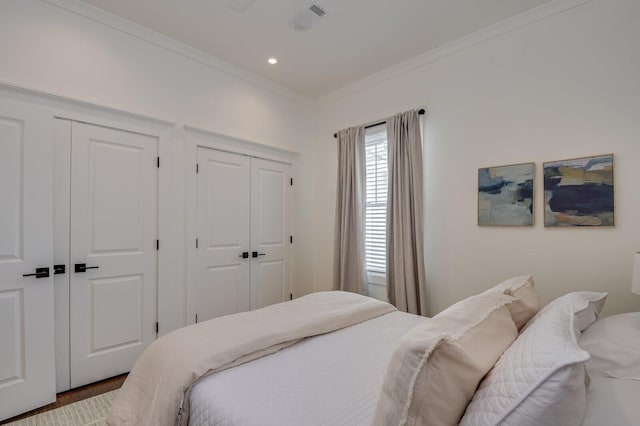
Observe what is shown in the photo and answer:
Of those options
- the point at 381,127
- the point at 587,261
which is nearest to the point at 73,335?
the point at 381,127

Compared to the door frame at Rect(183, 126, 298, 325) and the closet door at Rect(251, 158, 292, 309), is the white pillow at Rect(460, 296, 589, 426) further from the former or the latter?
the closet door at Rect(251, 158, 292, 309)

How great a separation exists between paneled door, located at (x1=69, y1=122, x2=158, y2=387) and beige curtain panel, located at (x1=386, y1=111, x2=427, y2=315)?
2.36 m

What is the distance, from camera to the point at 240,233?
3.58 m

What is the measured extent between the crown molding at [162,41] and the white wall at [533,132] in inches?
57.3

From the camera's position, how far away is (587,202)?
227 cm

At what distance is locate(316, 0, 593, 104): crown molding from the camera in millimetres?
2453

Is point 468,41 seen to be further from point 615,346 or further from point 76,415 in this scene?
point 76,415

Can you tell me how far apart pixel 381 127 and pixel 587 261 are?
7.32 ft

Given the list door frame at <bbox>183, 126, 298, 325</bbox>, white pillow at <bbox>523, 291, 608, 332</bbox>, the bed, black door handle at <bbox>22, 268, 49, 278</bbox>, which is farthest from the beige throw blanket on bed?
door frame at <bbox>183, 126, 298, 325</bbox>

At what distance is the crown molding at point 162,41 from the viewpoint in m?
2.49

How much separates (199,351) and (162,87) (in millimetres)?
2588

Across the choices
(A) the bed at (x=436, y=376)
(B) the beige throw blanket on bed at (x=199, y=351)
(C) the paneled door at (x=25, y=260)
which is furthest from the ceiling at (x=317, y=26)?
(B) the beige throw blanket on bed at (x=199, y=351)

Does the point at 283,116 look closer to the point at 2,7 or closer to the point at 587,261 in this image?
the point at 2,7

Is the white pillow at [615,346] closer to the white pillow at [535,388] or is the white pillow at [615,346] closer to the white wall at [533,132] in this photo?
the white pillow at [535,388]
